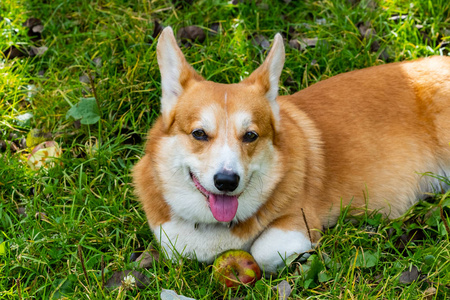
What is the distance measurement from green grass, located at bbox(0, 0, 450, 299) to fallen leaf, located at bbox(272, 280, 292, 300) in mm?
44

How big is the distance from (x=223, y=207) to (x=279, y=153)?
1.68 ft

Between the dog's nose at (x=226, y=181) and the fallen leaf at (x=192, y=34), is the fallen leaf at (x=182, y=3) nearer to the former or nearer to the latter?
the fallen leaf at (x=192, y=34)

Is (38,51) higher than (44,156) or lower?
higher

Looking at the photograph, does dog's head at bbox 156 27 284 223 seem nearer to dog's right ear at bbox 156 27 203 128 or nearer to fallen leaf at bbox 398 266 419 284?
dog's right ear at bbox 156 27 203 128

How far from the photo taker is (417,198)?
3926 millimetres

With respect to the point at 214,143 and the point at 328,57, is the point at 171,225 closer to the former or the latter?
the point at 214,143

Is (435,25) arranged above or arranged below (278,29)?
above

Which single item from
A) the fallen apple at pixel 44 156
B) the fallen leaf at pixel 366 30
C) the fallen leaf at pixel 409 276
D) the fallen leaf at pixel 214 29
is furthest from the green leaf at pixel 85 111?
the fallen leaf at pixel 409 276

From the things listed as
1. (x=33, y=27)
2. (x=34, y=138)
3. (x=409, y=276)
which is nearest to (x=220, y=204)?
(x=409, y=276)

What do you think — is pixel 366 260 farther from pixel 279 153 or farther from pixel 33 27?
pixel 33 27

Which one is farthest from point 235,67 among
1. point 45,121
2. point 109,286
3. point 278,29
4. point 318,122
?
point 109,286

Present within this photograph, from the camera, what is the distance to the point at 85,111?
4359 mm

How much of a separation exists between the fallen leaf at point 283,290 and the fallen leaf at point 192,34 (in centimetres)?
253

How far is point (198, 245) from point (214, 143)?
0.67 metres
